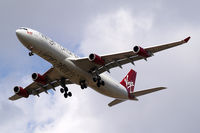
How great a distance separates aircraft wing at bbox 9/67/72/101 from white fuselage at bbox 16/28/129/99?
6.41 feet

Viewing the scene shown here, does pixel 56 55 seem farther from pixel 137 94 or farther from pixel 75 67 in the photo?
pixel 137 94

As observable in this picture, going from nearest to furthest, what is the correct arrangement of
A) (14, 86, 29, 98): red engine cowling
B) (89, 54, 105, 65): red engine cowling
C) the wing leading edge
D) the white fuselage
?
the white fuselage → (89, 54, 105, 65): red engine cowling → the wing leading edge → (14, 86, 29, 98): red engine cowling

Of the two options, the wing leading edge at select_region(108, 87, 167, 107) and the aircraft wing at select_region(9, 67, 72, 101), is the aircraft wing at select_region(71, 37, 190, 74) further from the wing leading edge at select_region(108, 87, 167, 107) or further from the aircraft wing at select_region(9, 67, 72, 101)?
the wing leading edge at select_region(108, 87, 167, 107)

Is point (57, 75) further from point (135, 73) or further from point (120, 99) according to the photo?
point (135, 73)

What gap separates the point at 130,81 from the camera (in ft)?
191

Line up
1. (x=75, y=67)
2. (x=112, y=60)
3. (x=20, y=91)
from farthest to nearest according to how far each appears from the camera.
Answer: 1. (x=20, y=91)
2. (x=112, y=60)
3. (x=75, y=67)

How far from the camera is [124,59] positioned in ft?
150

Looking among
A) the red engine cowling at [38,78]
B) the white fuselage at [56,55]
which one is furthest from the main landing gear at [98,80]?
the red engine cowling at [38,78]

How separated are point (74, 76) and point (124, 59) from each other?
6.18m

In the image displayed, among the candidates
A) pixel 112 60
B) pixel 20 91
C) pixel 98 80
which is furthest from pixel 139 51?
pixel 20 91

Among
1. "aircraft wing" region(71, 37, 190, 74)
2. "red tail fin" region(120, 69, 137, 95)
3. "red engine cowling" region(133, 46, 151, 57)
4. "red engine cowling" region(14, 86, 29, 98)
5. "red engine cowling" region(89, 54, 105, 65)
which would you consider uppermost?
"red tail fin" region(120, 69, 137, 95)

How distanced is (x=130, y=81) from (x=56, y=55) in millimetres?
18032

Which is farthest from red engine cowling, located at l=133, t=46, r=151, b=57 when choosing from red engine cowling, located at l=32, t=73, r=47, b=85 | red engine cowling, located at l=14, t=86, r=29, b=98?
red engine cowling, located at l=14, t=86, r=29, b=98

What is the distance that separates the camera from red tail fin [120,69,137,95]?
56.7m
